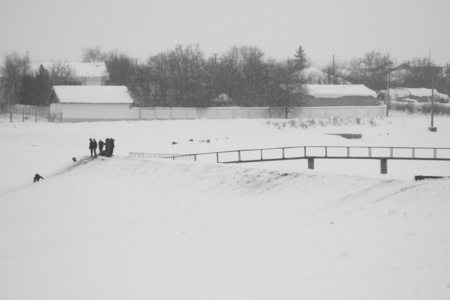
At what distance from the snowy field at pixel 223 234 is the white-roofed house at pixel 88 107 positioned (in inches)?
1371

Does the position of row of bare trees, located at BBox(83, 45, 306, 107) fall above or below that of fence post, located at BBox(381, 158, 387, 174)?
above

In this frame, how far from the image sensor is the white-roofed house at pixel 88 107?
235 ft

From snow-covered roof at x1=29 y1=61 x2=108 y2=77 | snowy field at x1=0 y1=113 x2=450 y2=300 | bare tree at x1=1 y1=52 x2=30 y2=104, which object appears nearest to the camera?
snowy field at x1=0 y1=113 x2=450 y2=300

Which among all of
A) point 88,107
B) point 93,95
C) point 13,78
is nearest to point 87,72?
point 13,78

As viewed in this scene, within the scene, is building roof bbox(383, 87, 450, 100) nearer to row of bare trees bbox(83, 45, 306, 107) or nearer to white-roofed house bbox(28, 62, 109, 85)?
row of bare trees bbox(83, 45, 306, 107)

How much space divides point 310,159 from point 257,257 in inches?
637

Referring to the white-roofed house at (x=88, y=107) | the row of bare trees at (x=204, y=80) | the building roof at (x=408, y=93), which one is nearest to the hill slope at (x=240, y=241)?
the white-roofed house at (x=88, y=107)

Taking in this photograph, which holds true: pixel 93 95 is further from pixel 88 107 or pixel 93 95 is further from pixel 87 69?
pixel 87 69

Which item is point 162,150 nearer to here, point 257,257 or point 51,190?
point 51,190

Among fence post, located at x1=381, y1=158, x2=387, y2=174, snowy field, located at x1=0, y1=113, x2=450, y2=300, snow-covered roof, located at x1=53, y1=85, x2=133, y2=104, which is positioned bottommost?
snowy field, located at x1=0, y1=113, x2=450, y2=300

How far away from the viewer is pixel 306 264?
14.7 m

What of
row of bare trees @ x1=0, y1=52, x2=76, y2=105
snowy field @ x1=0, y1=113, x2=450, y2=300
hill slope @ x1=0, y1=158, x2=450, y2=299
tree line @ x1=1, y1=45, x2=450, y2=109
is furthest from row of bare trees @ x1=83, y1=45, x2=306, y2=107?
hill slope @ x1=0, y1=158, x2=450, y2=299

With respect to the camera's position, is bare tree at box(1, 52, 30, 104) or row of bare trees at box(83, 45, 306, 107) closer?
row of bare trees at box(83, 45, 306, 107)

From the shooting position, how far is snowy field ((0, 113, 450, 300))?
535 inches
